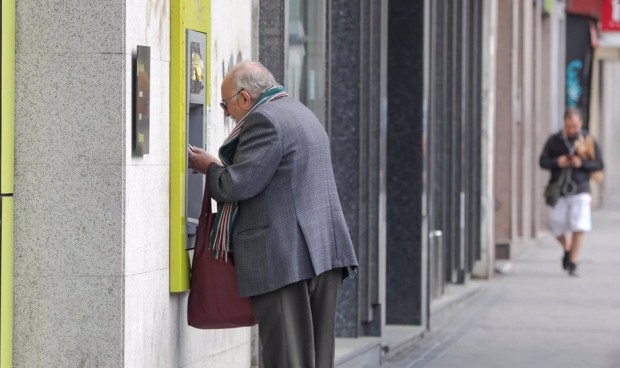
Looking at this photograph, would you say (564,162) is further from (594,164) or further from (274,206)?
(274,206)

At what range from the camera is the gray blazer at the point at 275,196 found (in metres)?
5.96

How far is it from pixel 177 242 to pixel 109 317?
68 cm

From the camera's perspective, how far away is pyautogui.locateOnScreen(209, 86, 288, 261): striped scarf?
6.08m

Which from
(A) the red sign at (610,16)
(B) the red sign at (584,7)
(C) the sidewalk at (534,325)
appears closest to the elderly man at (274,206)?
(C) the sidewalk at (534,325)

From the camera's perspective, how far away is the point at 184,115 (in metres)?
6.34

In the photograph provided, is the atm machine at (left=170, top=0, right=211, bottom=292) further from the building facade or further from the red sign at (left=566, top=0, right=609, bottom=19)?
the red sign at (left=566, top=0, right=609, bottom=19)

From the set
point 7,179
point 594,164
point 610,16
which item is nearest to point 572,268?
point 594,164

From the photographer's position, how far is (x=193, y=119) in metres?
6.64

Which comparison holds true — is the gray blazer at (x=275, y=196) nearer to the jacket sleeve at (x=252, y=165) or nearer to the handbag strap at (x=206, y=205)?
the jacket sleeve at (x=252, y=165)

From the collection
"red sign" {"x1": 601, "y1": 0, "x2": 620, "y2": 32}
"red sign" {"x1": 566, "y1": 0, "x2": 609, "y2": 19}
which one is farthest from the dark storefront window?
"red sign" {"x1": 566, "y1": 0, "x2": 609, "y2": 19}

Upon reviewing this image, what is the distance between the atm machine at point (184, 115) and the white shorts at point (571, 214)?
10.7 meters

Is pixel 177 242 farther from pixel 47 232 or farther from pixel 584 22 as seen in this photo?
pixel 584 22

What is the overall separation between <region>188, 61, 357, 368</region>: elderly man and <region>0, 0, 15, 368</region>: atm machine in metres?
0.83

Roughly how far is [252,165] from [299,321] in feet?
2.36
